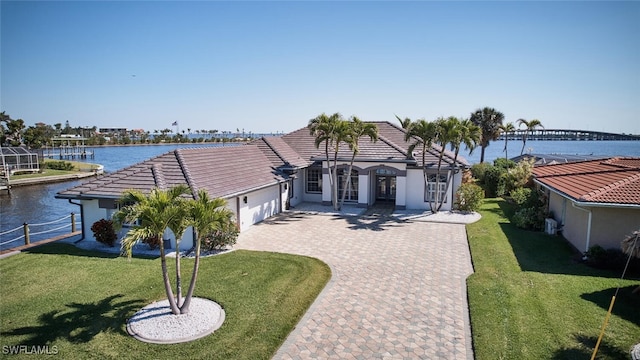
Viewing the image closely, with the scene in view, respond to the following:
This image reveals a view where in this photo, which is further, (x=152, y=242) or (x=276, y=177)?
(x=276, y=177)

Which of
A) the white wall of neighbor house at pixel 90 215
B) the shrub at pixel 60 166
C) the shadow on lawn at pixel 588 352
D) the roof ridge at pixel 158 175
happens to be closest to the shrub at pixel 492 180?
the shadow on lawn at pixel 588 352

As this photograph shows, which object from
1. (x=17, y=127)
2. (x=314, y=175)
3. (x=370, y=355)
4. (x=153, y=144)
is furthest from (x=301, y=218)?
(x=153, y=144)

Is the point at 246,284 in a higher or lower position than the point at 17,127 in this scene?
lower

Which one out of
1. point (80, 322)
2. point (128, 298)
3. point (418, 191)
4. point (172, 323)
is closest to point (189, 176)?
point (128, 298)

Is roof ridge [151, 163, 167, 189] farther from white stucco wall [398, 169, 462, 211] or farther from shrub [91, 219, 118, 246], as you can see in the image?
white stucco wall [398, 169, 462, 211]

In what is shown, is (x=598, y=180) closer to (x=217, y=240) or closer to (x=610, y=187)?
(x=610, y=187)

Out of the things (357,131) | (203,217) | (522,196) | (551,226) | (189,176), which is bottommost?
(551,226)

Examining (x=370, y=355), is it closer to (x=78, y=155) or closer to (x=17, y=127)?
(x=17, y=127)
